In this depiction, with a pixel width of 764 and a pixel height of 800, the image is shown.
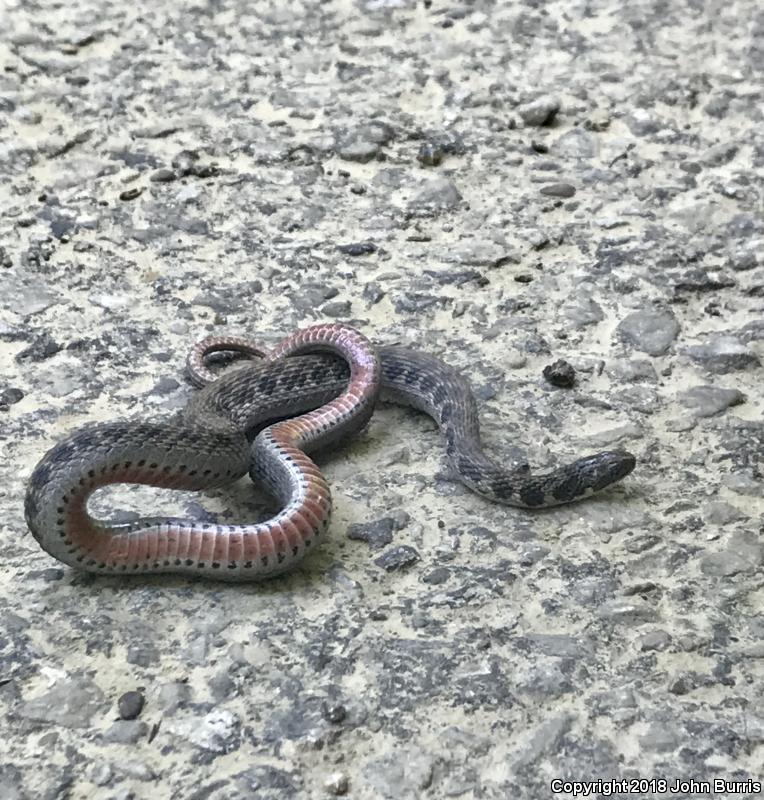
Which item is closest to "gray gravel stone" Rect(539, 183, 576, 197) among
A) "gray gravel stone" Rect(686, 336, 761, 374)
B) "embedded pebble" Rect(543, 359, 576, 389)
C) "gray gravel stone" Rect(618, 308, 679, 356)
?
"gray gravel stone" Rect(618, 308, 679, 356)

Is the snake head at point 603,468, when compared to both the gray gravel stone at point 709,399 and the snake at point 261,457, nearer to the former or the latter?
the snake at point 261,457

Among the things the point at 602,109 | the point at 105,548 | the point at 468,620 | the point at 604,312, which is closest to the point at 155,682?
the point at 105,548

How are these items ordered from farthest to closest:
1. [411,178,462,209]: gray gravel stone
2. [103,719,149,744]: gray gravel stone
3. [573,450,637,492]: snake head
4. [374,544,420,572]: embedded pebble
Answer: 1. [411,178,462,209]: gray gravel stone
2. [573,450,637,492]: snake head
3. [374,544,420,572]: embedded pebble
4. [103,719,149,744]: gray gravel stone

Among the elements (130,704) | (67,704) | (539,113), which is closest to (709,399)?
(539,113)

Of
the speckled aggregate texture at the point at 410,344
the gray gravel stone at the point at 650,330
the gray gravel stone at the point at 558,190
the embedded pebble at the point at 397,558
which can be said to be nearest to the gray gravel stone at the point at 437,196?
the speckled aggregate texture at the point at 410,344

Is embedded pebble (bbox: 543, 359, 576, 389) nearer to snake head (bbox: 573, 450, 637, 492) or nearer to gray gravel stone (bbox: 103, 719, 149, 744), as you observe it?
snake head (bbox: 573, 450, 637, 492)

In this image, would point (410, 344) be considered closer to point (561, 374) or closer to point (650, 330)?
point (561, 374)

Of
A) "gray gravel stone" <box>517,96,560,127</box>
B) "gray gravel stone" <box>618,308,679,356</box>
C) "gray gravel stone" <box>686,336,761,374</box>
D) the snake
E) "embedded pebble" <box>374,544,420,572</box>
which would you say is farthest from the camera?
"gray gravel stone" <box>517,96,560,127</box>
